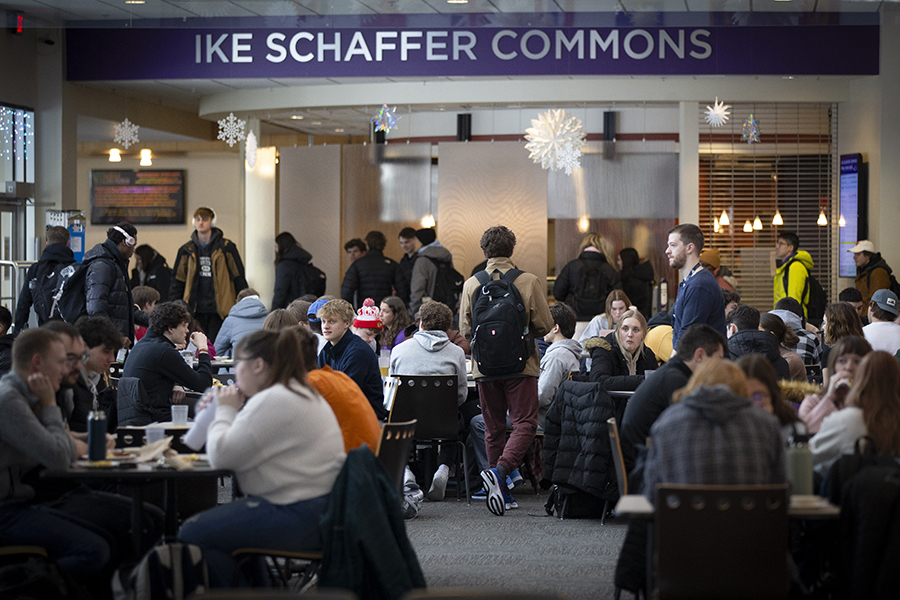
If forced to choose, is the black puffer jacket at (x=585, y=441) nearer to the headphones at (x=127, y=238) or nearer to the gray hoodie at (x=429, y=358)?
A: the gray hoodie at (x=429, y=358)

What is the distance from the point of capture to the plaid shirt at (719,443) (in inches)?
121

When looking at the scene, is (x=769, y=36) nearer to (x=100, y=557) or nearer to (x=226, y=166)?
(x=100, y=557)

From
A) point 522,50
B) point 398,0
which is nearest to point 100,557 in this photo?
point 398,0

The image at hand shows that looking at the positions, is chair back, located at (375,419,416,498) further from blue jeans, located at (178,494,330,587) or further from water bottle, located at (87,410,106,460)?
water bottle, located at (87,410,106,460)

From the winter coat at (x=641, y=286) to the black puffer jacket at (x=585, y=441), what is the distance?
5.08 m

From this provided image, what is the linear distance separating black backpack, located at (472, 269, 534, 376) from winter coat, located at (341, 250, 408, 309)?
4.21 m

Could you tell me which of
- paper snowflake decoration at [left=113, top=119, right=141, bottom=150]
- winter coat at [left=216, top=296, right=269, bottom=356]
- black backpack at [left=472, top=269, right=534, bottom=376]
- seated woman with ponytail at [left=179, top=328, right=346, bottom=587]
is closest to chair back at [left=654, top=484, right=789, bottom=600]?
seated woman with ponytail at [left=179, top=328, right=346, bottom=587]

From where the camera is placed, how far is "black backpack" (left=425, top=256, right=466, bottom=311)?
34.0 feet

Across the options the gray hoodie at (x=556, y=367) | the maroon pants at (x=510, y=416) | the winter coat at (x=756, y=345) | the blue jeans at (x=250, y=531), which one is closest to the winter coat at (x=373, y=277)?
the gray hoodie at (x=556, y=367)

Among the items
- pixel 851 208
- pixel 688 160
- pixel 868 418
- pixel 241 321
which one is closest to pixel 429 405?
pixel 241 321

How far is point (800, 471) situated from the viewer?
10.8ft

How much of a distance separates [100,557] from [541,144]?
7306mm

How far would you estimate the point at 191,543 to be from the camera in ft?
11.3

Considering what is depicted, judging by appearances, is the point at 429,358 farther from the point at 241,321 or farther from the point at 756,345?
the point at 241,321
